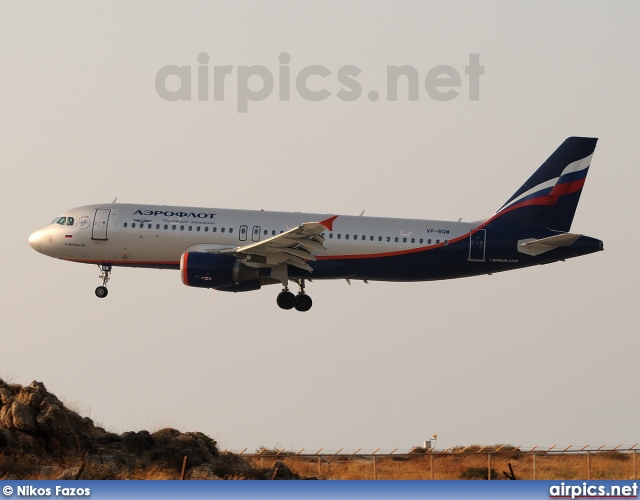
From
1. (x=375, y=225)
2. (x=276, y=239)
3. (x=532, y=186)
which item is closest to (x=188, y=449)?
(x=276, y=239)

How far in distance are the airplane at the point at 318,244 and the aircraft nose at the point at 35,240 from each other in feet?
6.41

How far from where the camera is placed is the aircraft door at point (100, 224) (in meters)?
60.7

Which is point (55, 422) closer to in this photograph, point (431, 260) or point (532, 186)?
point (431, 260)

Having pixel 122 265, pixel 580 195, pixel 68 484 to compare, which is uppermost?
pixel 580 195

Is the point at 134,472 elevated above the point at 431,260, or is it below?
below

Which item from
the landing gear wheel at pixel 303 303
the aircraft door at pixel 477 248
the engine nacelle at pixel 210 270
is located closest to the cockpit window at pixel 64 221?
the engine nacelle at pixel 210 270

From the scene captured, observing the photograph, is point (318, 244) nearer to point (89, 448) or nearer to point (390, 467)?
point (390, 467)

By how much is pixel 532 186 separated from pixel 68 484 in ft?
119

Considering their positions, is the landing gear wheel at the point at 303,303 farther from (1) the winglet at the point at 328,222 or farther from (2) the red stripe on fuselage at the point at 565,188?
(2) the red stripe on fuselage at the point at 565,188

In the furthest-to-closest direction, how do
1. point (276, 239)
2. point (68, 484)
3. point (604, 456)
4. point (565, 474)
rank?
point (276, 239) → point (604, 456) → point (565, 474) → point (68, 484)

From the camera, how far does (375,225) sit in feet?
198

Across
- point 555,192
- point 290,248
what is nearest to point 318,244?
point 290,248

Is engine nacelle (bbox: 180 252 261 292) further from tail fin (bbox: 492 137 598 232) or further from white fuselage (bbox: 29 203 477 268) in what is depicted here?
tail fin (bbox: 492 137 598 232)

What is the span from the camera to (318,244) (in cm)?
5897
